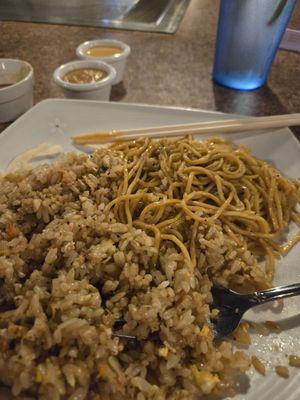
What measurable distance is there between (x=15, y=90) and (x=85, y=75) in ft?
1.43

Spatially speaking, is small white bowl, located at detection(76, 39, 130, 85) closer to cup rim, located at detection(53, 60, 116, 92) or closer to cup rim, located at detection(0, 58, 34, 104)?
cup rim, located at detection(53, 60, 116, 92)

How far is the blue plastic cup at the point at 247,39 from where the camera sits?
223 centimetres

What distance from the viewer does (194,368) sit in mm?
1125

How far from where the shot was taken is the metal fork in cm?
126

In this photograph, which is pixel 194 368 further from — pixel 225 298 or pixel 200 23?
pixel 200 23

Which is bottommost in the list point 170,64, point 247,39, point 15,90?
point 170,64

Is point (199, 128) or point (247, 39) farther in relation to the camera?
point (247, 39)

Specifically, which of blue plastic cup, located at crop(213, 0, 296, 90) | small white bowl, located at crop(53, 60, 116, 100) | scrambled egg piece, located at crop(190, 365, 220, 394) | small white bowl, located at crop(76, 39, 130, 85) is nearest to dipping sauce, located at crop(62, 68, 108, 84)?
small white bowl, located at crop(53, 60, 116, 100)

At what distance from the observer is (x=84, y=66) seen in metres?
2.46

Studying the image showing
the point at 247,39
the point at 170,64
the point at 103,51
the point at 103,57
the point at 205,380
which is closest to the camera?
the point at 205,380

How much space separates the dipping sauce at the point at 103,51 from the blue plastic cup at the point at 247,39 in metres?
0.69

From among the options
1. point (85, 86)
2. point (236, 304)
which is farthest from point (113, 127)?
point (236, 304)

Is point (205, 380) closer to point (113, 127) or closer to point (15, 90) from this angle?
point (113, 127)

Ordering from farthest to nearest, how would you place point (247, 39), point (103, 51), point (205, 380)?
point (103, 51)
point (247, 39)
point (205, 380)
